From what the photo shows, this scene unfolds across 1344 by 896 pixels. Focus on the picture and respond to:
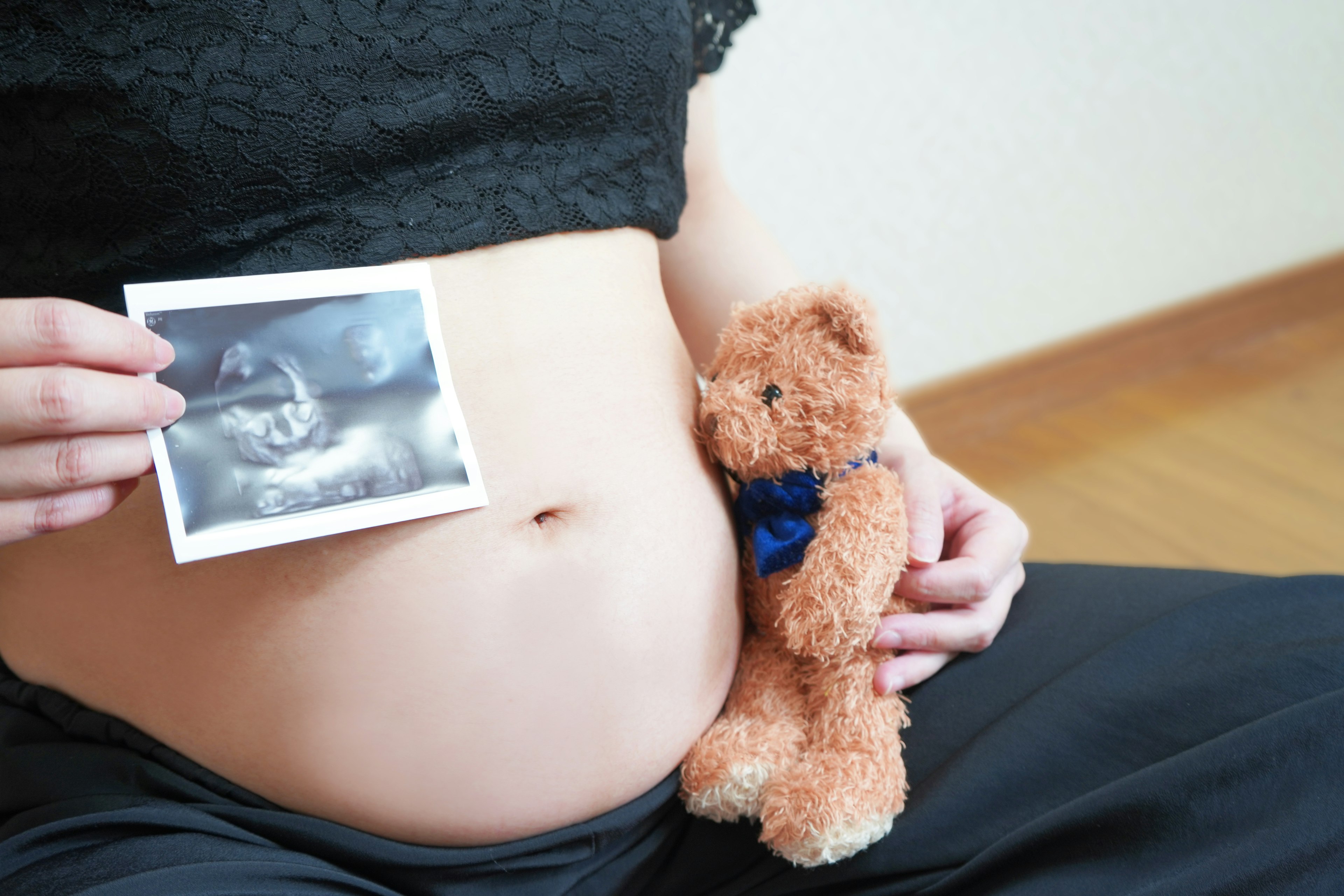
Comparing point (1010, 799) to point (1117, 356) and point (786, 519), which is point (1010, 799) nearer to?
point (786, 519)

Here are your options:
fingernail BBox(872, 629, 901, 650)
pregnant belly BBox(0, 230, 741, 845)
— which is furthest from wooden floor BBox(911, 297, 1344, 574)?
pregnant belly BBox(0, 230, 741, 845)

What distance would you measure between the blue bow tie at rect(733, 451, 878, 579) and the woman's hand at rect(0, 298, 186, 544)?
360mm

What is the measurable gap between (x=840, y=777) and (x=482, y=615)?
Result: 25 centimetres

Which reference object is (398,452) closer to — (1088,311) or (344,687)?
(344,687)

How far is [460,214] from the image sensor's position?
58cm

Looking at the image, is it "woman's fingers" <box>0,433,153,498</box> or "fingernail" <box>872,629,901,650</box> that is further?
"fingernail" <box>872,629,901,650</box>

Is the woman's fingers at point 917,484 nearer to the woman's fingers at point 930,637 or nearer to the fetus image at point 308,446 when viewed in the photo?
the woman's fingers at point 930,637

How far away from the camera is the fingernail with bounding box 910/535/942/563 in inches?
25.4

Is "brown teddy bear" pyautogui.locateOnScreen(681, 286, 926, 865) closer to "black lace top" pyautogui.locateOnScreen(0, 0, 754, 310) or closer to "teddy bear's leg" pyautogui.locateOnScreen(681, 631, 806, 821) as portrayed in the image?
"teddy bear's leg" pyautogui.locateOnScreen(681, 631, 806, 821)

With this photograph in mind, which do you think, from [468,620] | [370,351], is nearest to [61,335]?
[370,351]

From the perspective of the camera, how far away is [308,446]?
0.51 meters

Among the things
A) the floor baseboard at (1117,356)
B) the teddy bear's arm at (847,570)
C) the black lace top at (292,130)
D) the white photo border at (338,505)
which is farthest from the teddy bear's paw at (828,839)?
the floor baseboard at (1117,356)

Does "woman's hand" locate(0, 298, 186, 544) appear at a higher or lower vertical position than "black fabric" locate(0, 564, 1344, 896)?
higher

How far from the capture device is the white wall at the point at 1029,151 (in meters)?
1.53
